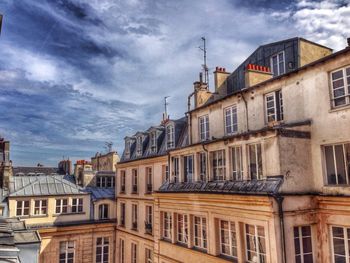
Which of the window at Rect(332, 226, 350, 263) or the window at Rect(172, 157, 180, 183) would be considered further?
the window at Rect(172, 157, 180, 183)

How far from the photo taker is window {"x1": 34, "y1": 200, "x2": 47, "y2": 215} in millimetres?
25859

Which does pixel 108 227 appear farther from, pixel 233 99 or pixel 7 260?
pixel 7 260

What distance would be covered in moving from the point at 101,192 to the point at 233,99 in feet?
62.1

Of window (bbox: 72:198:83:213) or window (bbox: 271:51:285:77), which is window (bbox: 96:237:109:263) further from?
window (bbox: 271:51:285:77)

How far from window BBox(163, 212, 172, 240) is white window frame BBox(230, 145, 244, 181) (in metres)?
5.38

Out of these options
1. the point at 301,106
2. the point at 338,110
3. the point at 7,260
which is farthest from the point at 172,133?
the point at 7,260

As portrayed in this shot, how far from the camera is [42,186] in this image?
2706 cm

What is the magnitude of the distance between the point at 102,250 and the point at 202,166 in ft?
55.4

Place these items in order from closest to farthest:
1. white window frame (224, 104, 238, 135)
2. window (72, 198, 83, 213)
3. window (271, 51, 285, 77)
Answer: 1. white window frame (224, 104, 238, 135)
2. window (271, 51, 285, 77)
3. window (72, 198, 83, 213)

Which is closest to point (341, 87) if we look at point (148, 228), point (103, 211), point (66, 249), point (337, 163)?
point (337, 163)

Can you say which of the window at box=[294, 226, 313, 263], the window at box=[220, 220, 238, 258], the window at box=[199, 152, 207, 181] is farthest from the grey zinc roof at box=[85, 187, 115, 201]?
the window at box=[294, 226, 313, 263]

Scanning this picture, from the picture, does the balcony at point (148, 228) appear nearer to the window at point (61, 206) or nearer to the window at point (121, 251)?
the window at point (121, 251)

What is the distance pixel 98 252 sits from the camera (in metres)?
27.4

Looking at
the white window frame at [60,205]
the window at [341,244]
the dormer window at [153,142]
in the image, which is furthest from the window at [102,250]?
the window at [341,244]
